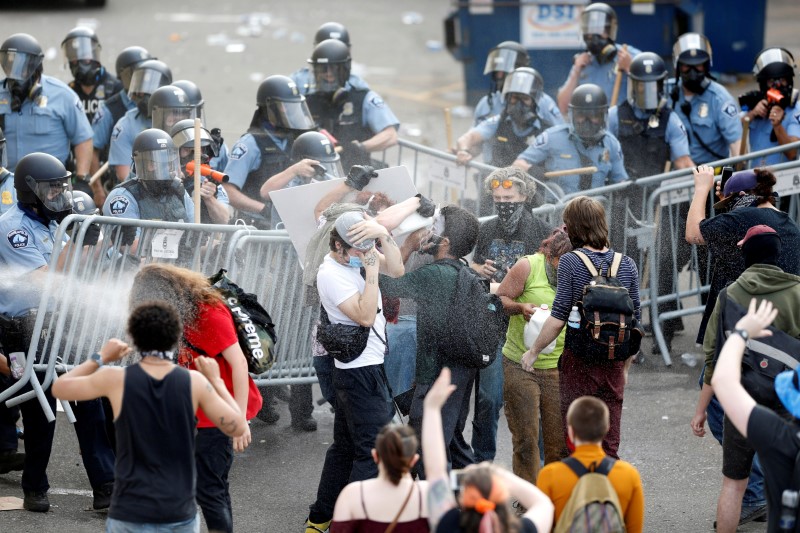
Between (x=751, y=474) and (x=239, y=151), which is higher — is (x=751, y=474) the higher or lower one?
the lower one

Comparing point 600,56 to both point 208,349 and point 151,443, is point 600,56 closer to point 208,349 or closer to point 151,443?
point 208,349

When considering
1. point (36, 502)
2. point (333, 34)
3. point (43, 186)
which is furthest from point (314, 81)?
point (36, 502)

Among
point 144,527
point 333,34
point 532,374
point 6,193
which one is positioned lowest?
point 532,374

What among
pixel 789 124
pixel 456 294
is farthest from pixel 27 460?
pixel 789 124

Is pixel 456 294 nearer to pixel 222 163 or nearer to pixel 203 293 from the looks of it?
pixel 203 293

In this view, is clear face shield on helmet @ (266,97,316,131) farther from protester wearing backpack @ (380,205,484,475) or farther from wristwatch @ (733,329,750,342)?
wristwatch @ (733,329,750,342)

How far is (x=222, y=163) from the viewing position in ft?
29.9

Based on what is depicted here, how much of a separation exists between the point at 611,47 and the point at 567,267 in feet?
18.1

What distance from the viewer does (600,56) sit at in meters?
11.0

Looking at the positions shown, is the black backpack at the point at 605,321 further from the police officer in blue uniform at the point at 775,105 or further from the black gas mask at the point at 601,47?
the black gas mask at the point at 601,47

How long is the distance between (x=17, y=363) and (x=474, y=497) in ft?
11.4

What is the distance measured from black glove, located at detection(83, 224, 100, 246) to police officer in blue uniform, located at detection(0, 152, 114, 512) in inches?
4.7

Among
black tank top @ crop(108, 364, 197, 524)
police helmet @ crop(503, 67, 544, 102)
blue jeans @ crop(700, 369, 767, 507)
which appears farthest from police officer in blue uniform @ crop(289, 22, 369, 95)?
black tank top @ crop(108, 364, 197, 524)

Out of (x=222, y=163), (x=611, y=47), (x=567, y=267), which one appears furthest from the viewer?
(x=611, y=47)
